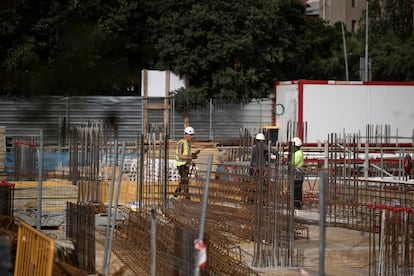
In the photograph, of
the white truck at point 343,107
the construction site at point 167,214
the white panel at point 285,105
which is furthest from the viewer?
the white panel at point 285,105

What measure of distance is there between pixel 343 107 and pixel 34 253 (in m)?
23.8

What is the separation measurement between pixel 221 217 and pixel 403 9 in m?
53.4

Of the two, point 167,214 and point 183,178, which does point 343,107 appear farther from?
point 167,214

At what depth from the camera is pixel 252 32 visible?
3672cm

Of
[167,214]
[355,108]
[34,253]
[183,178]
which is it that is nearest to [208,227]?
[167,214]

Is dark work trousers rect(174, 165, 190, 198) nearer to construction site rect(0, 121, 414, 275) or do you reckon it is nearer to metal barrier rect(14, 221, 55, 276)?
construction site rect(0, 121, 414, 275)

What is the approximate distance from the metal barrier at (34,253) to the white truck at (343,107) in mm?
21310

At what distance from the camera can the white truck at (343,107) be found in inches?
1211

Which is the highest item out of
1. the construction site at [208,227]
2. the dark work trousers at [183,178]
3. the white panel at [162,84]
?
the white panel at [162,84]

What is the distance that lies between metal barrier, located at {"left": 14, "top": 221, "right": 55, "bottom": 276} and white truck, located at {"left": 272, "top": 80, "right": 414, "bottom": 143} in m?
21.3

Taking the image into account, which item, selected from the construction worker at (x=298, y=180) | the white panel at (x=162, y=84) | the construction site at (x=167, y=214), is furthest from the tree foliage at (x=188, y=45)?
the construction worker at (x=298, y=180)

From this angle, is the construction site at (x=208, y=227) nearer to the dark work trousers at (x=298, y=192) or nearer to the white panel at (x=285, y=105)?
the dark work trousers at (x=298, y=192)

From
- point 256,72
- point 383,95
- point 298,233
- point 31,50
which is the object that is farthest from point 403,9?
point 31,50

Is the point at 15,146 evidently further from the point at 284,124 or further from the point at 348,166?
the point at 284,124
